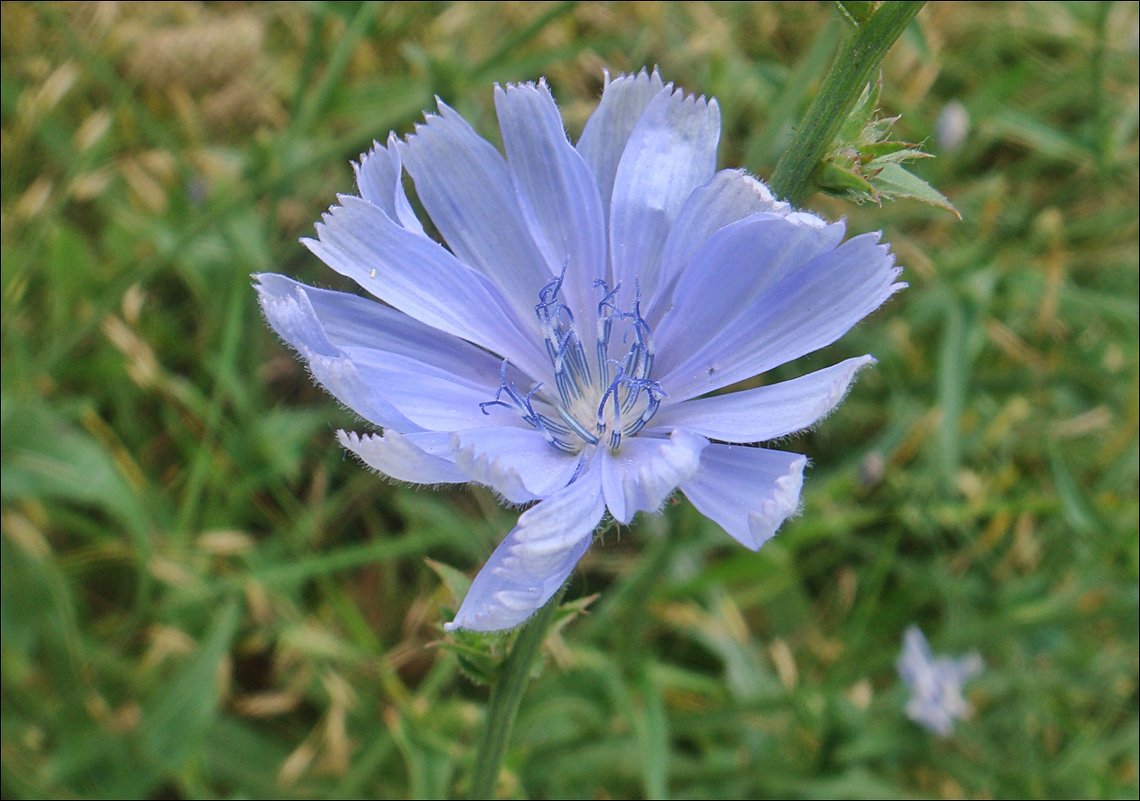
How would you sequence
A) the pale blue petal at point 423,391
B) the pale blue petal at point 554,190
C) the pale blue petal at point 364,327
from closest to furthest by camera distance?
the pale blue petal at point 364,327 → the pale blue petal at point 423,391 → the pale blue petal at point 554,190

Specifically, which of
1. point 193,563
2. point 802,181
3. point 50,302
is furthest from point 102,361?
point 802,181

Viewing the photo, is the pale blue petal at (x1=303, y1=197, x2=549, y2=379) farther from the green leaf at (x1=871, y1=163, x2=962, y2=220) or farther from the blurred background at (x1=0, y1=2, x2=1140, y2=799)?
the blurred background at (x1=0, y1=2, x2=1140, y2=799)

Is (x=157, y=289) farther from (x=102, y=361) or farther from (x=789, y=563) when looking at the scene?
(x=789, y=563)

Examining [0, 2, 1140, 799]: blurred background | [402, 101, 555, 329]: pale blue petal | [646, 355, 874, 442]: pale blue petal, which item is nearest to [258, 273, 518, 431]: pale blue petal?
[402, 101, 555, 329]: pale blue petal

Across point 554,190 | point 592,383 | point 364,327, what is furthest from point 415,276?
point 592,383

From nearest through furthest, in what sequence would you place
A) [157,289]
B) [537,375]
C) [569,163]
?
[569,163]
[537,375]
[157,289]

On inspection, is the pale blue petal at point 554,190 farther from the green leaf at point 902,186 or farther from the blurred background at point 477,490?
the blurred background at point 477,490

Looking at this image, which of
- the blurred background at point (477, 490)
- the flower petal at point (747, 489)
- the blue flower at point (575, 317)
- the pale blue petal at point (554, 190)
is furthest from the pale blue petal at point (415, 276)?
the blurred background at point (477, 490)
